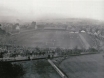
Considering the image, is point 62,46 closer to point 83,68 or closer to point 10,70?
point 83,68

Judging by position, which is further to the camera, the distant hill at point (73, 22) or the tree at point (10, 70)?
the distant hill at point (73, 22)

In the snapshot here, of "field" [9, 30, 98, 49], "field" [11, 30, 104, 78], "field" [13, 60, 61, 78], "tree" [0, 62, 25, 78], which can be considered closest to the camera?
"tree" [0, 62, 25, 78]

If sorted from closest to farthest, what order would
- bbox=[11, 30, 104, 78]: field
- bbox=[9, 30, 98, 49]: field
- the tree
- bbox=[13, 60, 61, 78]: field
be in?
the tree, bbox=[13, 60, 61, 78]: field, bbox=[11, 30, 104, 78]: field, bbox=[9, 30, 98, 49]: field

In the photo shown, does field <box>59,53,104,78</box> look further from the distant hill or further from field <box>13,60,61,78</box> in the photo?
the distant hill

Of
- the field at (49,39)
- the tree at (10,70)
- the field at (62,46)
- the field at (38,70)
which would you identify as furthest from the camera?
the field at (49,39)

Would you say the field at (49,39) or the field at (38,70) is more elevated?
the field at (49,39)

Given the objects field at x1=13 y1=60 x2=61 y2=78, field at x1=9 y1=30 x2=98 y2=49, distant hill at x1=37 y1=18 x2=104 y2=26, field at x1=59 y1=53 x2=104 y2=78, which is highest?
distant hill at x1=37 y1=18 x2=104 y2=26

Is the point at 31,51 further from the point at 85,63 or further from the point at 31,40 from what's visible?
the point at 85,63

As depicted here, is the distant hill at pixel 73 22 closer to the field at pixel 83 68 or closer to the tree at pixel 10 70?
the field at pixel 83 68

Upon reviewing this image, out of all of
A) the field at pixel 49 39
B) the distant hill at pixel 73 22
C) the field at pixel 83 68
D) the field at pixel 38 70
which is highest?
the distant hill at pixel 73 22
